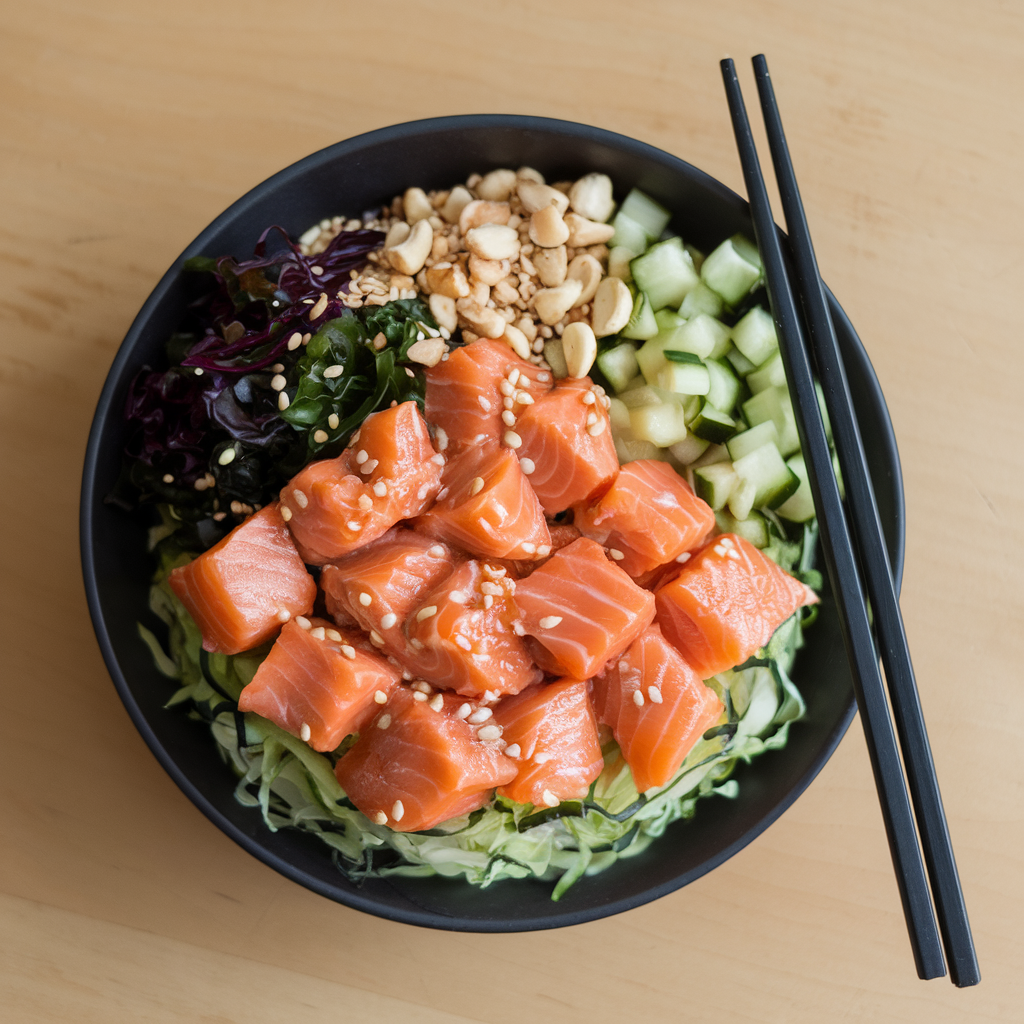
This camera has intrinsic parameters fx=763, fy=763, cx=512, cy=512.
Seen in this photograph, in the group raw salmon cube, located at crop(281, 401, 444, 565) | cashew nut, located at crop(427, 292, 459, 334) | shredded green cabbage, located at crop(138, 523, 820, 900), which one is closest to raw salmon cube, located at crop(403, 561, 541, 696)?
raw salmon cube, located at crop(281, 401, 444, 565)

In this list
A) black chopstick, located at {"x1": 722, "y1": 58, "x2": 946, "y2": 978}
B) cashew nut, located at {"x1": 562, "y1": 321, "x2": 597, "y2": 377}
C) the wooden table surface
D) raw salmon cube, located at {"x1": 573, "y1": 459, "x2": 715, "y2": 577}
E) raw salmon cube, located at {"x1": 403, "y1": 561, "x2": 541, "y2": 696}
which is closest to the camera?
black chopstick, located at {"x1": 722, "y1": 58, "x2": 946, "y2": 978}

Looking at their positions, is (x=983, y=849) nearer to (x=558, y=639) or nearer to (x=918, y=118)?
(x=558, y=639)

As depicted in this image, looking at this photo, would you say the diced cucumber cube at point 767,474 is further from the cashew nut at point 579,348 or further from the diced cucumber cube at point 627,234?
the diced cucumber cube at point 627,234

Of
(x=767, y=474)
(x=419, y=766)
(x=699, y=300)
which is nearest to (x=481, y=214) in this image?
(x=699, y=300)

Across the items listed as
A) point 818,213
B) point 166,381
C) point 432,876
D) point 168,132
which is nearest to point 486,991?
point 432,876

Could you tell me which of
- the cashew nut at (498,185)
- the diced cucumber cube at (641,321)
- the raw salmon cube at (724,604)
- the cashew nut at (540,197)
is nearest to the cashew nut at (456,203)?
the cashew nut at (498,185)

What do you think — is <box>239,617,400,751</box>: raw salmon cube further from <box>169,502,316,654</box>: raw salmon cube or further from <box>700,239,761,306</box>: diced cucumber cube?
<box>700,239,761,306</box>: diced cucumber cube
